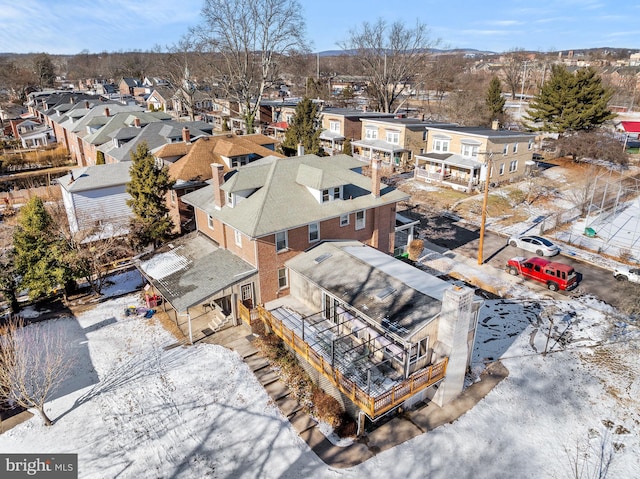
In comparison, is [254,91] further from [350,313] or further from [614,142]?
[350,313]

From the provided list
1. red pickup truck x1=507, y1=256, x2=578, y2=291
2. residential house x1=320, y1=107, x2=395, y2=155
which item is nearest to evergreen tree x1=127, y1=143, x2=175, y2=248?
red pickup truck x1=507, y1=256, x2=578, y2=291

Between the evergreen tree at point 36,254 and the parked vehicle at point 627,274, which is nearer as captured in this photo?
the evergreen tree at point 36,254

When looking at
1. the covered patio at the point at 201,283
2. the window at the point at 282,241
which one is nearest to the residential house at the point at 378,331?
the window at the point at 282,241

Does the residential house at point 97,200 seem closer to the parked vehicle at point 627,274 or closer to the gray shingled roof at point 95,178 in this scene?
the gray shingled roof at point 95,178

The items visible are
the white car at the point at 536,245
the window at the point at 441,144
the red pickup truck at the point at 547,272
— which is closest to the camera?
the red pickup truck at the point at 547,272

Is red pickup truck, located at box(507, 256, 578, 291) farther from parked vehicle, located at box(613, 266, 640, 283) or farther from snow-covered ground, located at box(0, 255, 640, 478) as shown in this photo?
snow-covered ground, located at box(0, 255, 640, 478)

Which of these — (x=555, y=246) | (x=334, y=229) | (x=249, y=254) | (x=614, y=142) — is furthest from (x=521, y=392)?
(x=614, y=142)

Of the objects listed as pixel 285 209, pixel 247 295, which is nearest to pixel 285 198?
pixel 285 209
